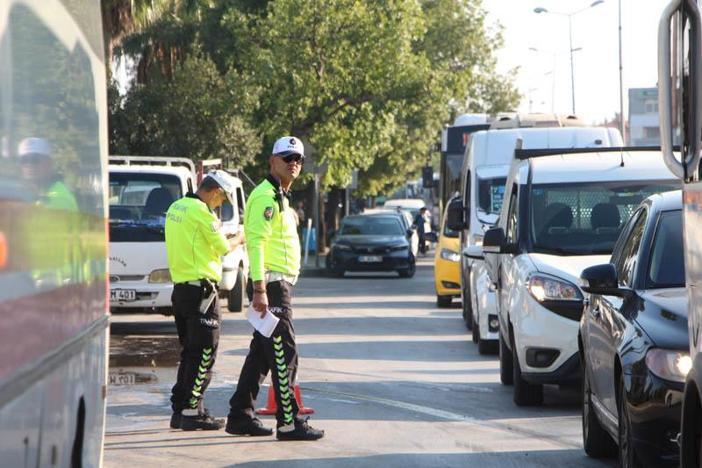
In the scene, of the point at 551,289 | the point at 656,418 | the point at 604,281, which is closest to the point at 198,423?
the point at 551,289

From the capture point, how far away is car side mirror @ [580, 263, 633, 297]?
8547 millimetres

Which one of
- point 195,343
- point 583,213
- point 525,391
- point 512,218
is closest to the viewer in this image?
point 195,343

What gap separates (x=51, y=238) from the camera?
5.19 m

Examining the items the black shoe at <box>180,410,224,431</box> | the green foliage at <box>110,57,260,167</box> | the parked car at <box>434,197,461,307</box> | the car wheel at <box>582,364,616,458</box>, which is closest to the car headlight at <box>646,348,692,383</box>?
the car wheel at <box>582,364,616,458</box>

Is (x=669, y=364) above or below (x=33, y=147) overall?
below

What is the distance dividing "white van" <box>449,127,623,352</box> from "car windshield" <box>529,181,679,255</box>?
624 centimetres

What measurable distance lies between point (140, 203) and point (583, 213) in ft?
26.5

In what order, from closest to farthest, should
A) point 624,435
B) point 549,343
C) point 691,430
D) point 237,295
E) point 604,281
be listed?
1. point 691,430
2. point 624,435
3. point 604,281
4. point 549,343
5. point 237,295

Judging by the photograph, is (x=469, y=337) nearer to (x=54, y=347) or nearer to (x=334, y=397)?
(x=334, y=397)

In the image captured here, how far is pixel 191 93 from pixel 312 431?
99.0 feet

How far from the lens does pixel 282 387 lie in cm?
1089

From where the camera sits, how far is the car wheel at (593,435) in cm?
976

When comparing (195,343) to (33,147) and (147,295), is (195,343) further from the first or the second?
(147,295)

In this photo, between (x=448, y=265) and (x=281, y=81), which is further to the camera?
(x=281, y=81)
